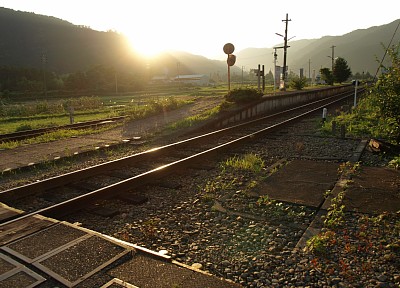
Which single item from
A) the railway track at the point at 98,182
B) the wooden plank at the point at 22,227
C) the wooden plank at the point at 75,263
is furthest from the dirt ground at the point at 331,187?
the wooden plank at the point at 22,227

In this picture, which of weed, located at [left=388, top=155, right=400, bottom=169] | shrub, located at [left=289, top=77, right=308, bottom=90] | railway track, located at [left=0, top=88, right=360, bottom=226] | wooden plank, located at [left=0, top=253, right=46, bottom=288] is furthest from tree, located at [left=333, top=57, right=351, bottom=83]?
wooden plank, located at [left=0, top=253, right=46, bottom=288]

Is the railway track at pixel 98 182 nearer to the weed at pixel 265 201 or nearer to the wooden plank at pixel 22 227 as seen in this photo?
the wooden plank at pixel 22 227

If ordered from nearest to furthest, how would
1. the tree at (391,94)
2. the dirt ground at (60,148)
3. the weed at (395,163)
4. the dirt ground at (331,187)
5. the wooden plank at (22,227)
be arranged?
1. the wooden plank at (22,227)
2. the dirt ground at (331,187)
3. the weed at (395,163)
4. the tree at (391,94)
5. the dirt ground at (60,148)

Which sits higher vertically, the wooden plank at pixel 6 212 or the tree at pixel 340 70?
the tree at pixel 340 70

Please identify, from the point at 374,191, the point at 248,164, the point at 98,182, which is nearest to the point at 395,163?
the point at 374,191

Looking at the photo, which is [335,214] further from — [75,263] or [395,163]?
[395,163]

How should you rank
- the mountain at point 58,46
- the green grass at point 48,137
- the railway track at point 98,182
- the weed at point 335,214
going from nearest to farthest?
the weed at point 335,214 → the railway track at point 98,182 → the green grass at point 48,137 → the mountain at point 58,46

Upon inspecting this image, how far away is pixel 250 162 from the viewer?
22.5 feet

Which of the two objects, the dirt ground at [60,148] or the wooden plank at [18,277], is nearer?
the wooden plank at [18,277]

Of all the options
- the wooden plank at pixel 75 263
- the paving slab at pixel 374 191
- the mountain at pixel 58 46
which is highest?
the mountain at pixel 58 46

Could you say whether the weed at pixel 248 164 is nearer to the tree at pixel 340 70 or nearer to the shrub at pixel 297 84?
the shrub at pixel 297 84

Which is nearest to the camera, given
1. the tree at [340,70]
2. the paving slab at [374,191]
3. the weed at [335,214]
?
the weed at [335,214]

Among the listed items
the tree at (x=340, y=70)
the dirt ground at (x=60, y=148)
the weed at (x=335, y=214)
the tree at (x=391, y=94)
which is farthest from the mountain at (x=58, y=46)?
the weed at (x=335, y=214)

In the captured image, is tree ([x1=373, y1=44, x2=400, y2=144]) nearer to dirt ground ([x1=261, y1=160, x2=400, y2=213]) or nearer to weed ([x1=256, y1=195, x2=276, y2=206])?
dirt ground ([x1=261, y1=160, x2=400, y2=213])
